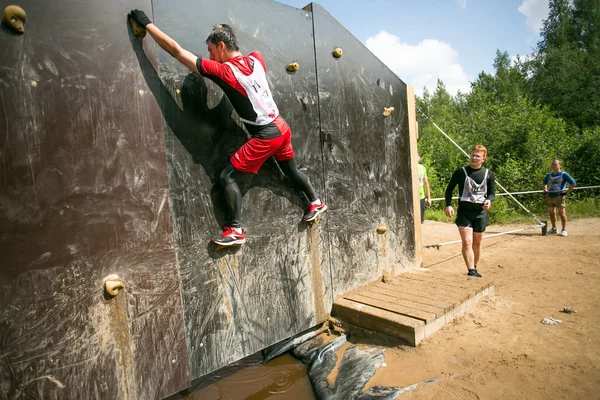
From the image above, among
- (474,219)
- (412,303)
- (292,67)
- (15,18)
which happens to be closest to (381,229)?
(412,303)

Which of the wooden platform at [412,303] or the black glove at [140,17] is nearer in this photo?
the black glove at [140,17]

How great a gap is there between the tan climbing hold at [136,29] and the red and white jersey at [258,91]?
609 millimetres

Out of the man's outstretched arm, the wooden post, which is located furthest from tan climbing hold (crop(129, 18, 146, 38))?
the wooden post

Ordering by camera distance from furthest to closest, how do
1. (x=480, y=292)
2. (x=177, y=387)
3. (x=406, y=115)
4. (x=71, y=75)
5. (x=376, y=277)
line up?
(x=406, y=115)
(x=376, y=277)
(x=480, y=292)
(x=177, y=387)
(x=71, y=75)

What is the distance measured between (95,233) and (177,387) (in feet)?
4.35

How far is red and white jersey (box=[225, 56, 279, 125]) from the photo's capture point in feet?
9.16

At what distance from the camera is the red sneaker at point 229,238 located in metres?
2.98

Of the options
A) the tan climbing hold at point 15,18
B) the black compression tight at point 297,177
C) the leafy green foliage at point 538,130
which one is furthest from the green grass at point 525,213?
the tan climbing hold at point 15,18

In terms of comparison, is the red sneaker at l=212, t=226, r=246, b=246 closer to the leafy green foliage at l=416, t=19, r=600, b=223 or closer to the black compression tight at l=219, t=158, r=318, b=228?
the black compression tight at l=219, t=158, r=318, b=228

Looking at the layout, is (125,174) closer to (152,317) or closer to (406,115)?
(152,317)

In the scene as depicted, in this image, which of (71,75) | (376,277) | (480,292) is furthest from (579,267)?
(71,75)

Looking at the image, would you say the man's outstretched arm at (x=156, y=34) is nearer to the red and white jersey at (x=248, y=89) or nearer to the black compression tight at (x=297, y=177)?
the red and white jersey at (x=248, y=89)

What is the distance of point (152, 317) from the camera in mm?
2584

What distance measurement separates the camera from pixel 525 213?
1170cm
